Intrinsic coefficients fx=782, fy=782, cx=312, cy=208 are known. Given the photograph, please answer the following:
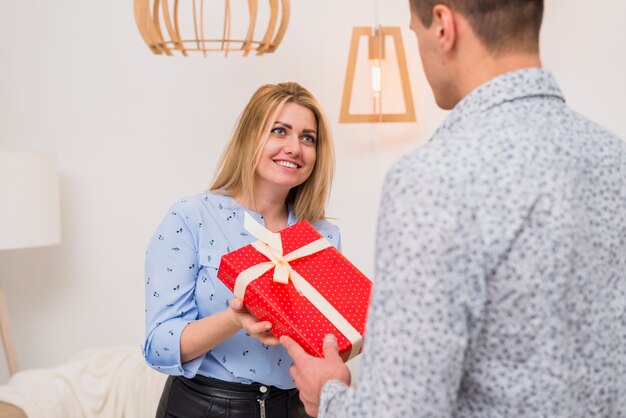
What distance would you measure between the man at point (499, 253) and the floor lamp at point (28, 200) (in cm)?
223

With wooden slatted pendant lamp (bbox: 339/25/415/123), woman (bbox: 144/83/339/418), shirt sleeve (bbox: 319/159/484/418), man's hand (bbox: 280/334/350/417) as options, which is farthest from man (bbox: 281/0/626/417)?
wooden slatted pendant lamp (bbox: 339/25/415/123)

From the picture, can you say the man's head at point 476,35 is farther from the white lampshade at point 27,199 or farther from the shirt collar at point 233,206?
the white lampshade at point 27,199

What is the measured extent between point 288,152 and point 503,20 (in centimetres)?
108

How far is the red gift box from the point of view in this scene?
4.99ft

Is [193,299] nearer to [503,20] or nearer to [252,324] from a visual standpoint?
[252,324]

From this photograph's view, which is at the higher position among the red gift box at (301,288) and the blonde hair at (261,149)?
the blonde hair at (261,149)

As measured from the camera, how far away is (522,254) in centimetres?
92

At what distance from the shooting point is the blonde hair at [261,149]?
2.04 metres

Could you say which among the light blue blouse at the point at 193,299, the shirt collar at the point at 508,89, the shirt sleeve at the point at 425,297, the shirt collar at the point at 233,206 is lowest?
the light blue blouse at the point at 193,299

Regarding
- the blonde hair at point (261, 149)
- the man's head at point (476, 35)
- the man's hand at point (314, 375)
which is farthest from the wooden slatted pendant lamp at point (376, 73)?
the man's head at point (476, 35)

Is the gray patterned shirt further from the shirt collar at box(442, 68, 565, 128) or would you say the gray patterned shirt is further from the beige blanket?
the beige blanket

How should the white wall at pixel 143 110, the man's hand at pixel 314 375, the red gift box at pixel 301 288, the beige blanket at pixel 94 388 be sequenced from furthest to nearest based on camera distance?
A: the white wall at pixel 143 110
the beige blanket at pixel 94 388
the red gift box at pixel 301 288
the man's hand at pixel 314 375

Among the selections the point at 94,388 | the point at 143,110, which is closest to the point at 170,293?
the point at 94,388

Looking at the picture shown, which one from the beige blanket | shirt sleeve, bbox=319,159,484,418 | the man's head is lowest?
the beige blanket
